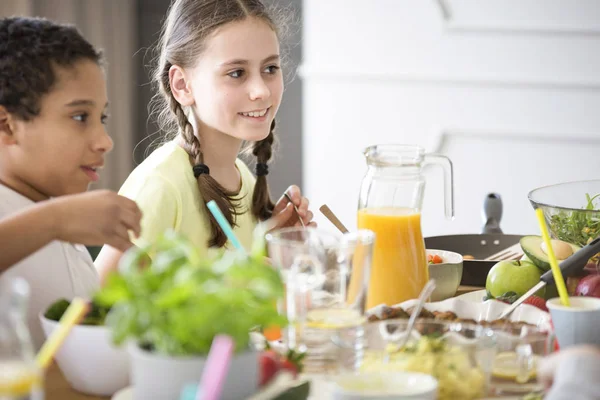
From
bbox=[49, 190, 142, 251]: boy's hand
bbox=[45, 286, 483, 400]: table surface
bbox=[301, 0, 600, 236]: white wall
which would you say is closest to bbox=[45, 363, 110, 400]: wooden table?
bbox=[45, 286, 483, 400]: table surface

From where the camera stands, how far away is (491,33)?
3.61 m

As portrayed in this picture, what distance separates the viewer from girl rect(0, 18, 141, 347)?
1304 millimetres

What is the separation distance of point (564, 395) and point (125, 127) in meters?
3.40

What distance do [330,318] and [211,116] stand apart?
113 centimetres

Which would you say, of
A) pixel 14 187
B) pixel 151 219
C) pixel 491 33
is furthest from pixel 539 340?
pixel 491 33

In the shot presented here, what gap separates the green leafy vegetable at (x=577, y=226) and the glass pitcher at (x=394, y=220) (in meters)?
0.29

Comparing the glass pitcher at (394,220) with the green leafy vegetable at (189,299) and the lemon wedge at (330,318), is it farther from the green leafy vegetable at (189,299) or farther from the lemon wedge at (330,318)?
the green leafy vegetable at (189,299)

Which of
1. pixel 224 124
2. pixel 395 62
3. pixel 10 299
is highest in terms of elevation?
pixel 395 62

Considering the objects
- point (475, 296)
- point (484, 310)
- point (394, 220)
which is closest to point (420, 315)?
point (484, 310)

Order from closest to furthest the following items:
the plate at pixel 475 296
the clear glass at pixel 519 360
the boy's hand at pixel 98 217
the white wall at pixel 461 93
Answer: the clear glass at pixel 519 360 → the boy's hand at pixel 98 217 → the plate at pixel 475 296 → the white wall at pixel 461 93

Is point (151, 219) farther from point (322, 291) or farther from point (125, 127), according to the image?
point (125, 127)

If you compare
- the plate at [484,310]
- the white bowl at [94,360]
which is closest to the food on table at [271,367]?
the white bowl at [94,360]

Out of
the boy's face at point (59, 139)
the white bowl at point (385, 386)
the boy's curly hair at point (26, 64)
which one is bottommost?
the white bowl at point (385, 386)

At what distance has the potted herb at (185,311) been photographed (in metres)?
0.69
